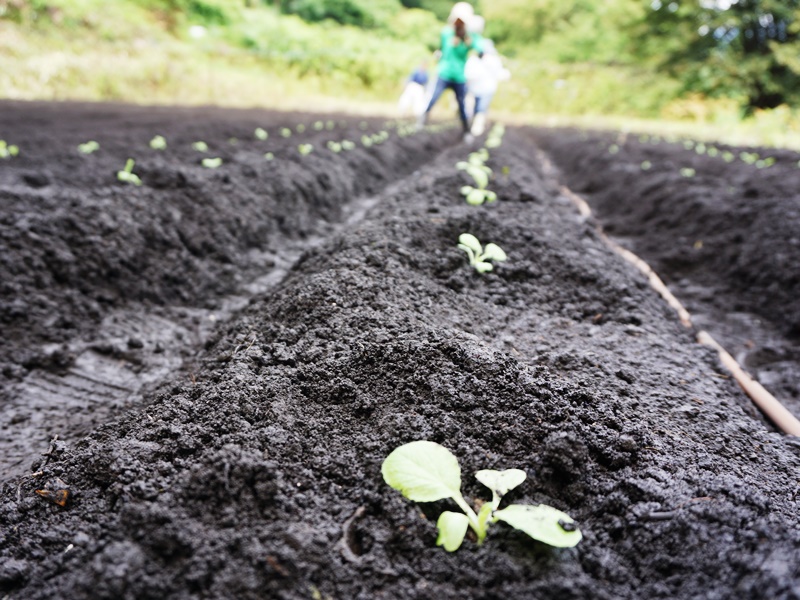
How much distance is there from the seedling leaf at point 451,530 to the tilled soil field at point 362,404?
4cm

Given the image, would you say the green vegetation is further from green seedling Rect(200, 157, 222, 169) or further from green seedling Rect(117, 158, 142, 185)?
green seedling Rect(117, 158, 142, 185)

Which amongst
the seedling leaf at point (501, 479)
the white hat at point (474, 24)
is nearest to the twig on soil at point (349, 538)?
the seedling leaf at point (501, 479)

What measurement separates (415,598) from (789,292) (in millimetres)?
3295

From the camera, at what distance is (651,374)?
6.15 feet

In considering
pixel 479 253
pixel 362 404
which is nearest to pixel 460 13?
pixel 479 253

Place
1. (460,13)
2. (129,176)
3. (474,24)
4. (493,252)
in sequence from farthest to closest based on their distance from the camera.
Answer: (474,24) → (460,13) → (129,176) → (493,252)

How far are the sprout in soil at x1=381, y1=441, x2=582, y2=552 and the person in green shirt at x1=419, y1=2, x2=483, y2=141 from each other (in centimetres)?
789

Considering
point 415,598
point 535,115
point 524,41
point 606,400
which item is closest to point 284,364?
point 415,598

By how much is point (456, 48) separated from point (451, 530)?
830 cm

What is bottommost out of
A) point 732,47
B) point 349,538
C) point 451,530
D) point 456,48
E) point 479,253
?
point 349,538

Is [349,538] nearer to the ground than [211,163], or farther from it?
nearer to the ground

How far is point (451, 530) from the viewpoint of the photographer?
1.03m

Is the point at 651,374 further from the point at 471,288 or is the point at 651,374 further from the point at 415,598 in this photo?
the point at 415,598

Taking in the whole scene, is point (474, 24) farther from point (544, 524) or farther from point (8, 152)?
point (544, 524)
